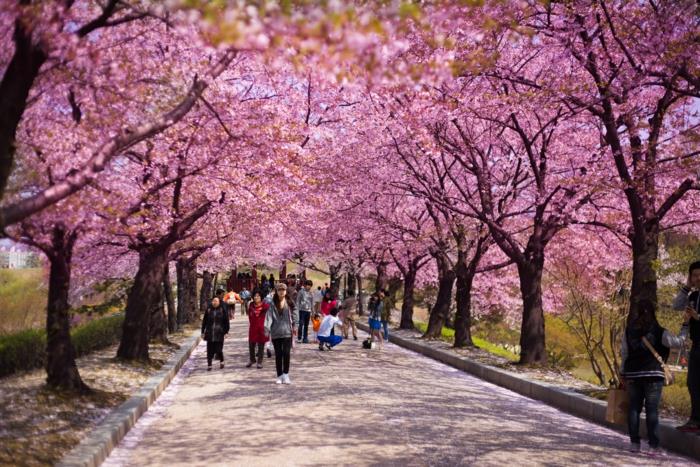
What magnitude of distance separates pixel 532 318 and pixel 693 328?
33.1 feet

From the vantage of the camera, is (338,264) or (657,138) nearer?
(657,138)

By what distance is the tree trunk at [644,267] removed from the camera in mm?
12211

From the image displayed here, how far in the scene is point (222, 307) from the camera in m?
18.1

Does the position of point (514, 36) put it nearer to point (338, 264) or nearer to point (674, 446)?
point (674, 446)

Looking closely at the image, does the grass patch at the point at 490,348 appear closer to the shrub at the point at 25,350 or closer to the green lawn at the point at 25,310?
the shrub at the point at 25,350

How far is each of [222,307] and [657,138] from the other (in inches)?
410

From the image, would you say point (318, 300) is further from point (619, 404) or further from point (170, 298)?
point (619, 404)

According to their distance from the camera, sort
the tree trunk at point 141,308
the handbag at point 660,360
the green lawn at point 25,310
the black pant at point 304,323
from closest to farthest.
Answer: the handbag at point 660,360
the tree trunk at point 141,308
the black pant at point 304,323
the green lawn at point 25,310

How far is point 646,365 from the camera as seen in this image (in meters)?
8.52

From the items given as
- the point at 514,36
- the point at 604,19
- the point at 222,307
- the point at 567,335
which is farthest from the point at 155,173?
the point at 567,335

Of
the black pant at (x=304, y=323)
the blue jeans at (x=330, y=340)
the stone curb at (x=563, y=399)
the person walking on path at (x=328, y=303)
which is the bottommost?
the stone curb at (x=563, y=399)

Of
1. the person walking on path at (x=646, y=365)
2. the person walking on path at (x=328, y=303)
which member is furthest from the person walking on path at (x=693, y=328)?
the person walking on path at (x=328, y=303)

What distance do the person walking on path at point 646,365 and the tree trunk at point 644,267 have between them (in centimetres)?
341

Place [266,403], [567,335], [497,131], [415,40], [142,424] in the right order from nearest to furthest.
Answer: [142,424] < [266,403] < [415,40] < [497,131] < [567,335]
